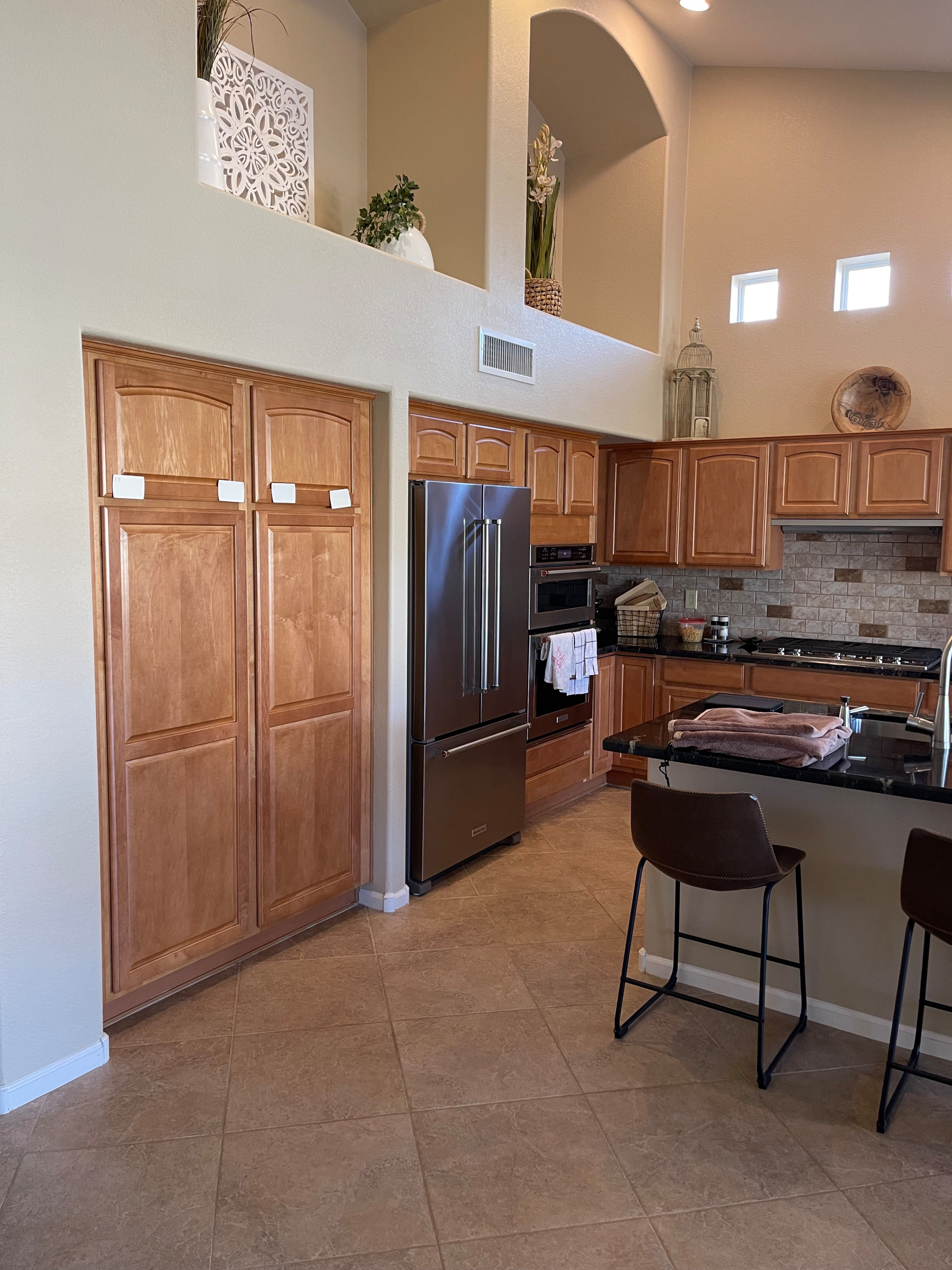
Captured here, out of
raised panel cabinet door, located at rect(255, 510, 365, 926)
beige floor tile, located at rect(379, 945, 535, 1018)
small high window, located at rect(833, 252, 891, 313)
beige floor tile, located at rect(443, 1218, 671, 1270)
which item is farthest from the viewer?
small high window, located at rect(833, 252, 891, 313)

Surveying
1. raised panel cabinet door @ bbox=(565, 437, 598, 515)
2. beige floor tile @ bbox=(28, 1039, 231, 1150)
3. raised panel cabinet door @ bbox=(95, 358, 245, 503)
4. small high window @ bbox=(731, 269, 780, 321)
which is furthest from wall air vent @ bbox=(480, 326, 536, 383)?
beige floor tile @ bbox=(28, 1039, 231, 1150)

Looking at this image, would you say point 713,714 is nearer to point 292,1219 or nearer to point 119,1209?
point 292,1219

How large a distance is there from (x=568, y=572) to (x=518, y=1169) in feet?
10.3

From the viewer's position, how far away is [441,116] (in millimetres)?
4004

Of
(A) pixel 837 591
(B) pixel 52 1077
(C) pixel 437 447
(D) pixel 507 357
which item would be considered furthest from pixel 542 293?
(B) pixel 52 1077

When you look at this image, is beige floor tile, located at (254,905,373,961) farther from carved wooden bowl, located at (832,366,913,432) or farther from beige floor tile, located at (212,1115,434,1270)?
carved wooden bowl, located at (832,366,913,432)

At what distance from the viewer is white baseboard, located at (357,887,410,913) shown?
3.79m

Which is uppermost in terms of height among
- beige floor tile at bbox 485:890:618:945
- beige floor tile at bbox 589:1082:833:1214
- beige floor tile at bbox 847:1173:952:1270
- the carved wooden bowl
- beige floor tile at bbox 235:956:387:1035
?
the carved wooden bowl

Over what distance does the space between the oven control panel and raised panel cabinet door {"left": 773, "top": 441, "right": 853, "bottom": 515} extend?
1.14 metres

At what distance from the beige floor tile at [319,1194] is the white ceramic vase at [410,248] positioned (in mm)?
3047

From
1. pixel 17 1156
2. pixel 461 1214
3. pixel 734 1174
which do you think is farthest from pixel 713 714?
pixel 17 1156

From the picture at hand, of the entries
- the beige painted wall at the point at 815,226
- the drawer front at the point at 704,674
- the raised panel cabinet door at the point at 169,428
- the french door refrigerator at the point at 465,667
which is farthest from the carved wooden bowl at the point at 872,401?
the raised panel cabinet door at the point at 169,428

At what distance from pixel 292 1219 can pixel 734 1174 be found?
3.57 ft

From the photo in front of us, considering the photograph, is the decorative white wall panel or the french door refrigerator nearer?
the decorative white wall panel
